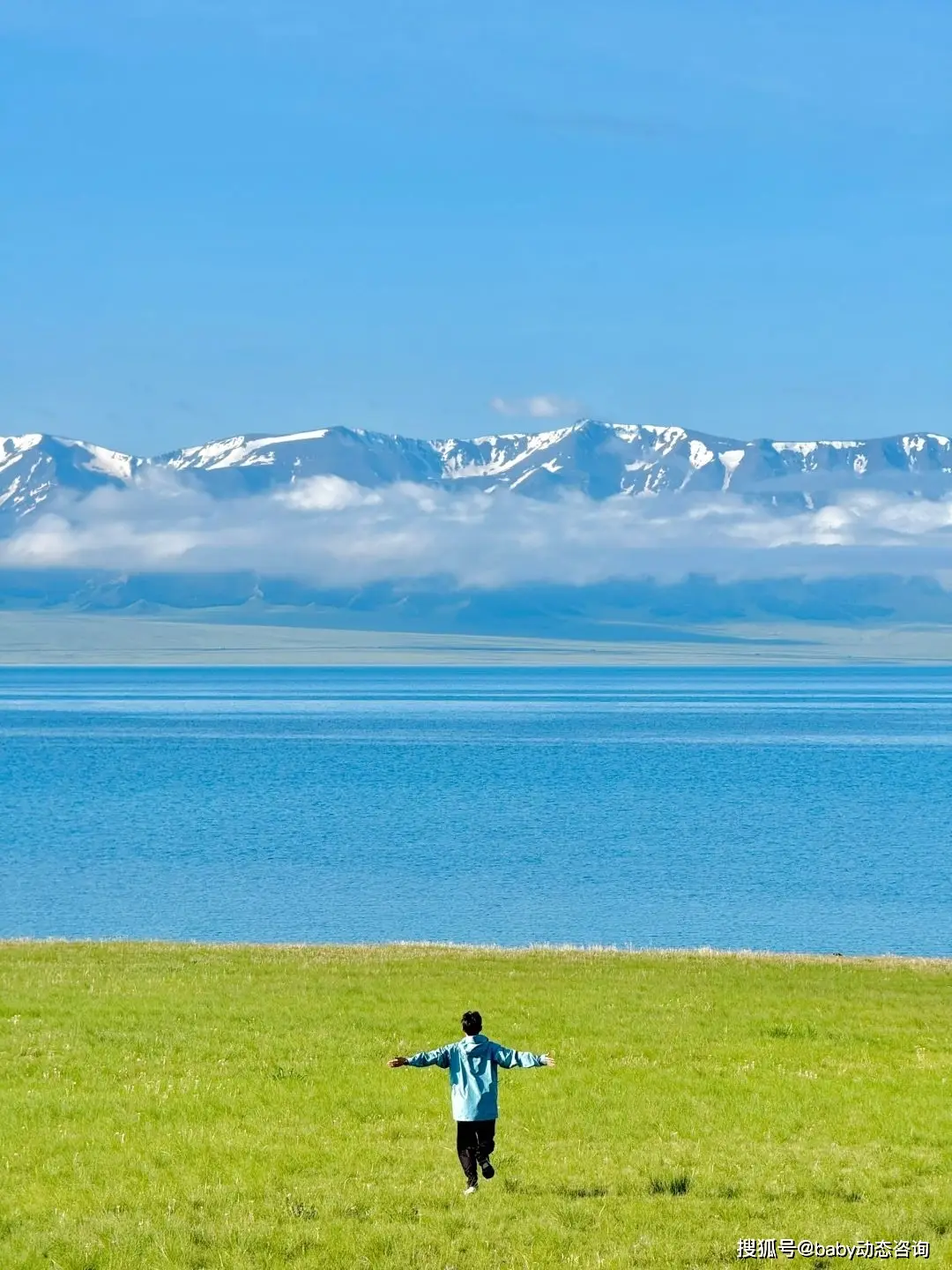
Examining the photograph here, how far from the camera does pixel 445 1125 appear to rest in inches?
823

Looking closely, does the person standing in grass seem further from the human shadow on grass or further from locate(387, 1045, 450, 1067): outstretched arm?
the human shadow on grass

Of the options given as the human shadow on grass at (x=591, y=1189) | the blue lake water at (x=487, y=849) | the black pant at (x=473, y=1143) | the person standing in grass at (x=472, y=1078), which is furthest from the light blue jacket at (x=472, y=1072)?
the blue lake water at (x=487, y=849)

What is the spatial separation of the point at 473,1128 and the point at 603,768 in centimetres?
13676

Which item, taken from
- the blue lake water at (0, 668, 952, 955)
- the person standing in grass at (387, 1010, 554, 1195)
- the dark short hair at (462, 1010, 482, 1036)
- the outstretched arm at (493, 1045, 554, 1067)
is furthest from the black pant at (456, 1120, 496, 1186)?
the blue lake water at (0, 668, 952, 955)

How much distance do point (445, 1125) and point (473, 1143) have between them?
3.40 m

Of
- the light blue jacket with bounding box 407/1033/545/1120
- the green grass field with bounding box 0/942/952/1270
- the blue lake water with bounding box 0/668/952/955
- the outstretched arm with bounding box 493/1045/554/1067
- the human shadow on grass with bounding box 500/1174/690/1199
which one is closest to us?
the green grass field with bounding box 0/942/952/1270

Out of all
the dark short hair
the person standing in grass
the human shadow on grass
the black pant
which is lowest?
the human shadow on grass

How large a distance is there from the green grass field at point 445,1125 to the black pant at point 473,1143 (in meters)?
0.35

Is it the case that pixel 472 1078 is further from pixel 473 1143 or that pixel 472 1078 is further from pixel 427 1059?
pixel 473 1143

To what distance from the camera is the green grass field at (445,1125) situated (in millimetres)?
16406

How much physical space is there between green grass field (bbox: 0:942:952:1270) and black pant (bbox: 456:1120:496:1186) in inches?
13.6

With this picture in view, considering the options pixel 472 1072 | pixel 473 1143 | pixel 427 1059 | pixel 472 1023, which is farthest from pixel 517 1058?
pixel 473 1143

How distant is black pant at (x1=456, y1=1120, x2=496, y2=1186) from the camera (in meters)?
17.5

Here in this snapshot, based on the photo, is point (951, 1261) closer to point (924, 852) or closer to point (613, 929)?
point (613, 929)
